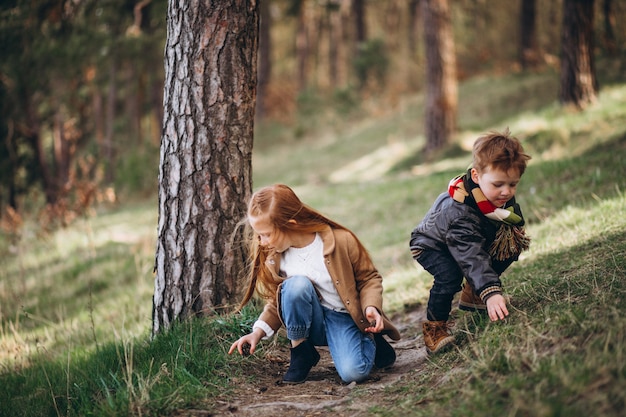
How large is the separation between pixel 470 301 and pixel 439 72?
796 cm

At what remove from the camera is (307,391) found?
329 cm

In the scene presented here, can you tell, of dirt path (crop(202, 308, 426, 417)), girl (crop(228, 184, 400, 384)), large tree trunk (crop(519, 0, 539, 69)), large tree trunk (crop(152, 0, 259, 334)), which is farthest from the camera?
large tree trunk (crop(519, 0, 539, 69))

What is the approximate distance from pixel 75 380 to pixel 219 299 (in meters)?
1.02

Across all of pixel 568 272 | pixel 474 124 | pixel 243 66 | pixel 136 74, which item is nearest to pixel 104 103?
pixel 136 74

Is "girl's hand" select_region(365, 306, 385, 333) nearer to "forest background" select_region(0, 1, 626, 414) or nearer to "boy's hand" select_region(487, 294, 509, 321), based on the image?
"boy's hand" select_region(487, 294, 509, 321)

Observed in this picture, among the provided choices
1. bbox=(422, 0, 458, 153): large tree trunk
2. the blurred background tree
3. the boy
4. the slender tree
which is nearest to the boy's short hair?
the boy

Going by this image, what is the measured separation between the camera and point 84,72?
1275 cm

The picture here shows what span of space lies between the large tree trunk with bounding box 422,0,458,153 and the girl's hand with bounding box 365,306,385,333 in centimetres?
827

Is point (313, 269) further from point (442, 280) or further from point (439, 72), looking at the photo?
point (439, 72)

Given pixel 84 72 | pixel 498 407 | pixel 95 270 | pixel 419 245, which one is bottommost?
pixel 95 270

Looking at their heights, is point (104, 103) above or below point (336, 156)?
above

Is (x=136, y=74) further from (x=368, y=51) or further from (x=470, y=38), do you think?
(x=470, y=38)

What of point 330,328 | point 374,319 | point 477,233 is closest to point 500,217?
point 477,233

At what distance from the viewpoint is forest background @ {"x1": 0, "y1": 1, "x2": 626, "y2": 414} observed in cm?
855
